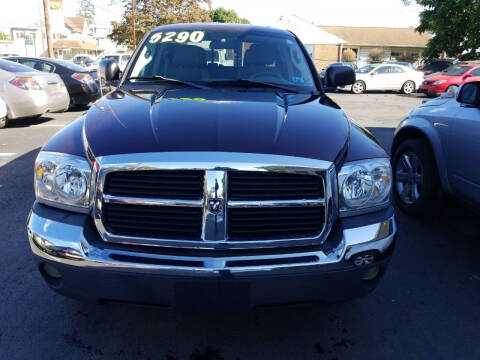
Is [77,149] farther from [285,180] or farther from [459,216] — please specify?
[459,216]

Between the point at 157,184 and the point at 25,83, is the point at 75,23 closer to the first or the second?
the point at 25,83

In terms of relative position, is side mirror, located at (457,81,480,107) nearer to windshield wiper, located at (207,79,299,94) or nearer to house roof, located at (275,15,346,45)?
windshield wiper, located at (207,79,299,94)

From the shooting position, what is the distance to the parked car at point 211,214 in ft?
6.40

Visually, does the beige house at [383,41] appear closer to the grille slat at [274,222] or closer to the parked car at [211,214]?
the parked car at [211,214]

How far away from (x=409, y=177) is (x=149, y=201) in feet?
10.6

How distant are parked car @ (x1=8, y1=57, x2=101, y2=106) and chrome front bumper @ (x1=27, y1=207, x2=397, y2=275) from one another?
1039 cm

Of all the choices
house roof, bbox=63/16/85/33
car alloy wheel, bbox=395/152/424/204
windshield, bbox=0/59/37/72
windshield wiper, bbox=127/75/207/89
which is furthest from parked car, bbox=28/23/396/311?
house roof, bbox=63/16/85/33

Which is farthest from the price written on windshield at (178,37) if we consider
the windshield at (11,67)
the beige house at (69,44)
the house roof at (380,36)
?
the beige house at (69,44)

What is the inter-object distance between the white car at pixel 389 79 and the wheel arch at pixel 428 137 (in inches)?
696

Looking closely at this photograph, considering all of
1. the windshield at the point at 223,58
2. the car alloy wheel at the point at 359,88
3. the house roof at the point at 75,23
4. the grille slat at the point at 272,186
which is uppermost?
the house roof at the point at 75,23

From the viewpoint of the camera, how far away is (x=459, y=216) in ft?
15.1

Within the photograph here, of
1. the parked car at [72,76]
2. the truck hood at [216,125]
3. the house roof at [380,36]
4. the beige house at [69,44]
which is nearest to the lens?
the truck hood at [216,125]

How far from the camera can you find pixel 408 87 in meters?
21.8

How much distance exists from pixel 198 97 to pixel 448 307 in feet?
7.16
